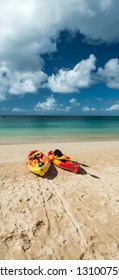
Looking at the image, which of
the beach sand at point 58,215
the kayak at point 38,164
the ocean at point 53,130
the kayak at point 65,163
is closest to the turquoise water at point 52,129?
the ocean at point 53,130

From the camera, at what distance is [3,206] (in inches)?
250

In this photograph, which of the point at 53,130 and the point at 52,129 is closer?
the point at 53,130

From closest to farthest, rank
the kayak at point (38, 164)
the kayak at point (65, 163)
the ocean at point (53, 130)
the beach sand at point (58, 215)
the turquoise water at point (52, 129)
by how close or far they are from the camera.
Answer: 1. the beach sand at point (58, 215)
2. the kayak at point (38, 164)
3. the kayak at point (65, 163)
4. the ocean at point (53, 130)
5. the turquoise water at point (52, 129)

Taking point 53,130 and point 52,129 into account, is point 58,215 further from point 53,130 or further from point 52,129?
point 52,129

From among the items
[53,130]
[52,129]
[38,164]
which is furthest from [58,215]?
[52,129]

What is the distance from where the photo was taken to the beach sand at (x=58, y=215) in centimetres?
471

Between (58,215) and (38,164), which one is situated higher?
(38,164)

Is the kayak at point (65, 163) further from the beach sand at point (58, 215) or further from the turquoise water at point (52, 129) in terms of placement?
the turquoise water at point (52, 129)

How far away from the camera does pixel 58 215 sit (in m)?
5.98

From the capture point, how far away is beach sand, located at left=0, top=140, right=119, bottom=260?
4.71 meters
